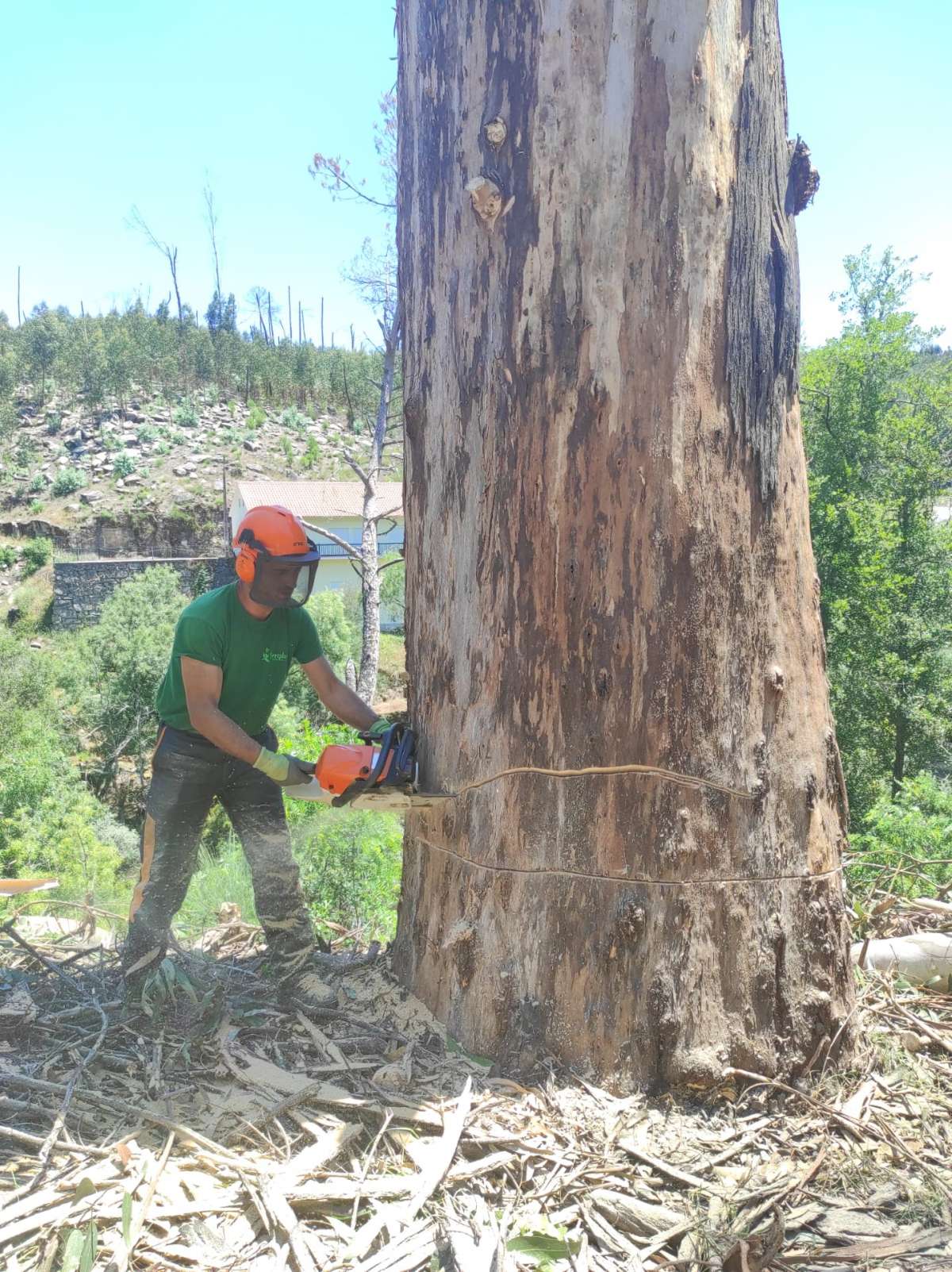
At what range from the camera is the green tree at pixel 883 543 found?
80.6 ft

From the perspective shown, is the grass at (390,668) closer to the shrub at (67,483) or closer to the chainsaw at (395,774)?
the shrub at (67,483)

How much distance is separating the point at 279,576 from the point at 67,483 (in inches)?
A: 1689

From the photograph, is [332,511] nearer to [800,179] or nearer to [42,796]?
[42,796]

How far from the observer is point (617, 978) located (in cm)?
233

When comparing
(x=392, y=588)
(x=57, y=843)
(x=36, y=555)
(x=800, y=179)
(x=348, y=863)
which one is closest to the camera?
(x=800, y=179)

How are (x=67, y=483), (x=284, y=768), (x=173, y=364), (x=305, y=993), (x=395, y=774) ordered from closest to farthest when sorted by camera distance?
(x=395, y=774)
(x=305, y=993)
(x=284, y=768)
(x=67, y=483)
(x=173, y=364)

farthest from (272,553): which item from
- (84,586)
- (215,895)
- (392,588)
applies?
(84,586)

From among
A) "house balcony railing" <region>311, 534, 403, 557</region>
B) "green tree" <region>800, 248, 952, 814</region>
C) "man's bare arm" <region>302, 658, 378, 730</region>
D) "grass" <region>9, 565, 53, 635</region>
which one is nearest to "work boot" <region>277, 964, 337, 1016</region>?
"man's bare arm" <region>302, 658, 378, 730</region>

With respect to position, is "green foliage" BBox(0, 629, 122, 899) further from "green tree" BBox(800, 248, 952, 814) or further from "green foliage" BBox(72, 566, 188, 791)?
"green tree" BBox(800, 248, 952, 814)

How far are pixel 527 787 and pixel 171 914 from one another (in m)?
1.95

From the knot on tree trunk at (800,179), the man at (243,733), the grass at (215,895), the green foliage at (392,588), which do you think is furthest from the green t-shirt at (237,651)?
the green foliage at (392,588)

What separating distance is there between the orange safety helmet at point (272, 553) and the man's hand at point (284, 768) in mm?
579

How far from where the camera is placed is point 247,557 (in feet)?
10.9

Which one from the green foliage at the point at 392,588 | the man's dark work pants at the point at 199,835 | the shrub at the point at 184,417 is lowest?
the man's dark work pants at the point at 199,835
